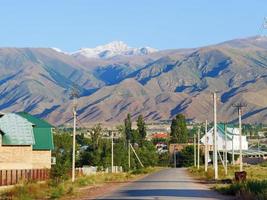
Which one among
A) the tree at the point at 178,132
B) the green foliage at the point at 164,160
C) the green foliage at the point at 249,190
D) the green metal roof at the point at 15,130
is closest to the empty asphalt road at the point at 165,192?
the green foliage at the point at 249,190

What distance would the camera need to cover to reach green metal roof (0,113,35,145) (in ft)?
235

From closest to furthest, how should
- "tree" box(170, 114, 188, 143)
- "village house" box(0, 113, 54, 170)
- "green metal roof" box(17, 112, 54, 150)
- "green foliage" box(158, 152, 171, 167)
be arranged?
"village house" box(0, 113, 54, 170)
"green metal roof" box(17, 112, 54, 150)
"green foliage" box(158, 152, 171, 167)
"tree" box(170, 114, 188, 143)

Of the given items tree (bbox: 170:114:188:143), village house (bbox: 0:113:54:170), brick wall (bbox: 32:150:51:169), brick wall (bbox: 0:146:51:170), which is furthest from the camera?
tree (bbox: 170:114:188:143)

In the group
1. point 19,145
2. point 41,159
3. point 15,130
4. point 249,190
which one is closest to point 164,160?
point 41,159

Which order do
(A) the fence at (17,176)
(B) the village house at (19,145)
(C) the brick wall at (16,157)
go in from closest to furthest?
(A) the fence at (17,176) < (C) the brick wall at (16,157) < (B) the village house at (19,145)

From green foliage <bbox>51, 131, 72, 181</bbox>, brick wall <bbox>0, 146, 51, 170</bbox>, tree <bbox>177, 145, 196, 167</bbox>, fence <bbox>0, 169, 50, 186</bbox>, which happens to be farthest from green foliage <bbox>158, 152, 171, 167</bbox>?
fence <bbox>0, 169, 50, 186</bbox>

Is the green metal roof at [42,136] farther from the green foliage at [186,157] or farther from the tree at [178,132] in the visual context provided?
the tree at [178,132]

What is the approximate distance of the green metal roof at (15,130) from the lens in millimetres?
71625

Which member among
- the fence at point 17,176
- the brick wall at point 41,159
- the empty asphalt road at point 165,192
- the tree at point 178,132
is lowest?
the empty asphalt road at point 165,192

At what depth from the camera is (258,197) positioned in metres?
29.2

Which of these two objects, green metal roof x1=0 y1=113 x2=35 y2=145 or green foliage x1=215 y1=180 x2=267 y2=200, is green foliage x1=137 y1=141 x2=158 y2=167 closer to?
green metal roof x1=0 y1=113 x2=35 y2=145

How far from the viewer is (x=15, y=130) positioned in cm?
7331

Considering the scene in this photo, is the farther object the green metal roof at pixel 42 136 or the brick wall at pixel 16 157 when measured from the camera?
the green metal roof at pixel 42 136

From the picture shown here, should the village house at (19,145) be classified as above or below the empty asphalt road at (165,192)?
above
